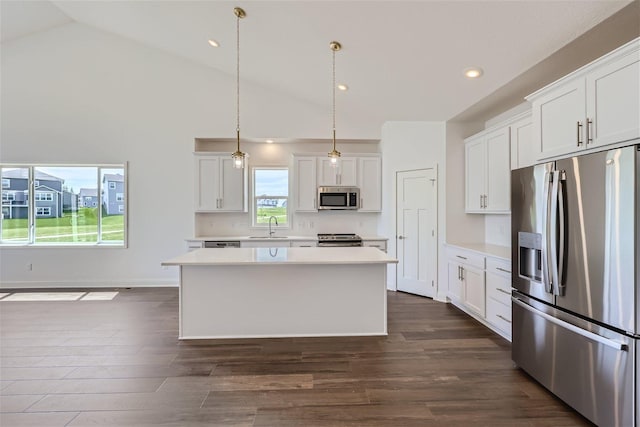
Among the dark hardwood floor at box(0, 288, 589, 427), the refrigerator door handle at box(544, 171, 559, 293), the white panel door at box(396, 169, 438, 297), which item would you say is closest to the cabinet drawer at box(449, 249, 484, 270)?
the white panel door at box(396, 169, 438, 297)

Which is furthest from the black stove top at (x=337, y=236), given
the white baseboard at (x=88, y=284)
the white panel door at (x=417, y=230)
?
the white baseboard at (x=88, y=284)

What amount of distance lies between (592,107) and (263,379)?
3.05m

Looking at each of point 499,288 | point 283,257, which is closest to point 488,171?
point 499,288

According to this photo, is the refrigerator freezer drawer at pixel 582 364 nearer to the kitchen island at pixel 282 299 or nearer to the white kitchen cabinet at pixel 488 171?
the kitchen island at pixel 282 299

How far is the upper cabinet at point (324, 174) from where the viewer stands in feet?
18.2

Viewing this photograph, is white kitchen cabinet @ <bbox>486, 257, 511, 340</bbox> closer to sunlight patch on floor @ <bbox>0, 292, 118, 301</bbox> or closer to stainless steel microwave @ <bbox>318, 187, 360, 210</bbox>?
stainless steel microwave @ <bbox>318, 187, 360, 210</bbox>

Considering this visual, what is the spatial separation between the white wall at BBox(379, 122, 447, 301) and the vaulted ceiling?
0.88 feet

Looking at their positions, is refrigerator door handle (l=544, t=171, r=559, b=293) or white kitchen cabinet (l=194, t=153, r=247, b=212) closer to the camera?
refrigerator door handle (l=544, t=171, r=559, b=293)

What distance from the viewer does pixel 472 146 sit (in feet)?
14.0

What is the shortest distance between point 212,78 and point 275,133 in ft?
4.77

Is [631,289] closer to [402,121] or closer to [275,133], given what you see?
[402,121]

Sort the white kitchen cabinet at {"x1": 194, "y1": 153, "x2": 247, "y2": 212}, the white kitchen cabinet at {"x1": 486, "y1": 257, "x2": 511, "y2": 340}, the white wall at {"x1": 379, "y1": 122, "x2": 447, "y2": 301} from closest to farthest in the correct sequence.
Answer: the white kitchen cabinet at {"x1": 486, "y1": 257, "x2": 511, "y2": 340}
the white wall at {"x1": 379, "y1": 122, "x2": 447, "y2": 301}
the white kitchen cabinet at {"x1": 194, "y1": 153, "x2": 247, "y2": 212}

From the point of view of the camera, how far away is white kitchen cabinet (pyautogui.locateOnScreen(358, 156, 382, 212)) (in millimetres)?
5590

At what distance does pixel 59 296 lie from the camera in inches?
189
